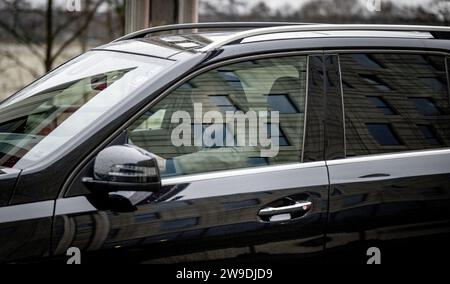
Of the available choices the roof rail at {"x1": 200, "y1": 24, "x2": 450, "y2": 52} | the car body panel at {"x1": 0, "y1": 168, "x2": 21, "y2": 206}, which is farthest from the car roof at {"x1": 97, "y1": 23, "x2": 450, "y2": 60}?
the car body panel at {"x1": 0, "y1": 168, "x2": 21, "y2": 206}

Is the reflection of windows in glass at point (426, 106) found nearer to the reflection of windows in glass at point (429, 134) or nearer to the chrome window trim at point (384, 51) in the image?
the reflection of windows in glass at point (429, 134)

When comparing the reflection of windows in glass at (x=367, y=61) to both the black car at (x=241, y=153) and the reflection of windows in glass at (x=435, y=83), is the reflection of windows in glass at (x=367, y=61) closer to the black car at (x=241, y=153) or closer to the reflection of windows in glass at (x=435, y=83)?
→ the black car at (x=241, y=153)

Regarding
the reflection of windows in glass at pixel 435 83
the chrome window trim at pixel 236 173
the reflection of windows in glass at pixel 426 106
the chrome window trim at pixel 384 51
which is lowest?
the chrome window trim at pixel 236 173

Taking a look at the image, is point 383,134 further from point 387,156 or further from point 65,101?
point 65,101

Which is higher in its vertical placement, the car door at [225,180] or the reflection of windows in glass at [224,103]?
the reflection of windows in glass at [224,103]

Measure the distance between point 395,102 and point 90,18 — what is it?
656 cm

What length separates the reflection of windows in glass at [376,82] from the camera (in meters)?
3.52

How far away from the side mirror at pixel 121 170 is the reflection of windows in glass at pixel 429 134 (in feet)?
4.13

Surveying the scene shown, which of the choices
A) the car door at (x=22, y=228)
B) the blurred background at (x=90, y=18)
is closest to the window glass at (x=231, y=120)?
→ the car door at (x=22, y=228)

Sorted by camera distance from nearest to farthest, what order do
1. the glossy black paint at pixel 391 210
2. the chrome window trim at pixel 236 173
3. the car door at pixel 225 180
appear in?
the car door at pixel 225 180, the chrome window trim at pixel 236 173, the glossy black paint at pixel 391 210

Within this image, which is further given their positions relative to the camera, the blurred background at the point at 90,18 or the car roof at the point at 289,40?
the blurred background at the point at 90,18

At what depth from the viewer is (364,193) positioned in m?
3.31

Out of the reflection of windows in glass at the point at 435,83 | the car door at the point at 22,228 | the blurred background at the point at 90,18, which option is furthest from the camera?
the blurred background at the point at 90,18

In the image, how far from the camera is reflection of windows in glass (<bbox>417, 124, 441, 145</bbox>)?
357cm
